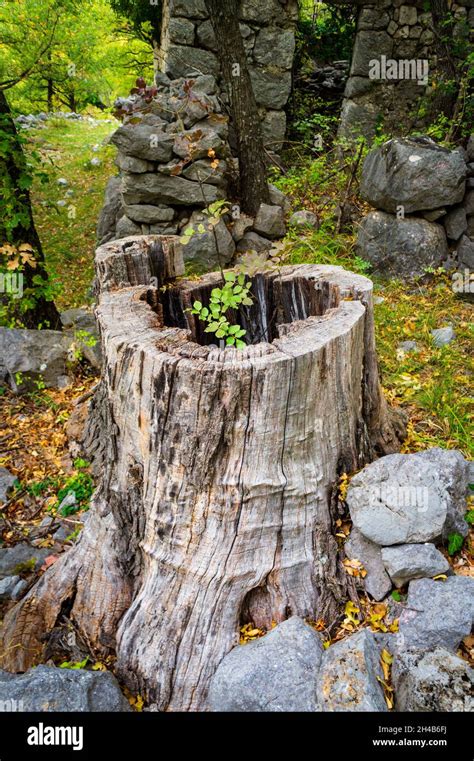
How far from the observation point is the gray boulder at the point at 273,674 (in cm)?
182

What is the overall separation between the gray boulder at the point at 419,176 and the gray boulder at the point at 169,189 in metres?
2.02

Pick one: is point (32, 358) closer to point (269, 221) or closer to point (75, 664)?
point (75, 664)

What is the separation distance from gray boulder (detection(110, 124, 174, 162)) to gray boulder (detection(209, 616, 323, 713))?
542cm

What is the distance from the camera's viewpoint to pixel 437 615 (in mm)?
Answer: 1902

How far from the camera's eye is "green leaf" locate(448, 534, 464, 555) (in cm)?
223

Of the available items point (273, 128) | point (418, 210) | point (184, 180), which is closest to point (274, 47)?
point (273, 128)

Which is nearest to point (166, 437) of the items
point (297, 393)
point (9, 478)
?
point (297, 393)

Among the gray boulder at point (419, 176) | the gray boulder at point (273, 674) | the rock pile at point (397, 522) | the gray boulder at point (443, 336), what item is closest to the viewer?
the gray boulder at point (273, 674)

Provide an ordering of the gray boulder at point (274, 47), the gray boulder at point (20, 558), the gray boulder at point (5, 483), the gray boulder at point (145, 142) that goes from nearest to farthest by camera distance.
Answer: the gray boulder at point (20, 558), the gray boulder at point (5, 483), the gray boulder at point (145, 142), the gray boulder at point (274, 47)

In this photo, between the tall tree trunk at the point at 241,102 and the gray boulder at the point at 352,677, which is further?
A: the tall tree trunk at the point at 241,102

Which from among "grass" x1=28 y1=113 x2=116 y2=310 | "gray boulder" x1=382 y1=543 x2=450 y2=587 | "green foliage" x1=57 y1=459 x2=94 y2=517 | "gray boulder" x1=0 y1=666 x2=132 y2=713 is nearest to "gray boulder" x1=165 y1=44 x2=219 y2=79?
"grass" x1=28 y1=113 x2=116 y2=310

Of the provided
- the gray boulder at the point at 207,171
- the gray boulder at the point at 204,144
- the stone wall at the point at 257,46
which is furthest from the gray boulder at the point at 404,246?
the stone wall at the point at 257,46

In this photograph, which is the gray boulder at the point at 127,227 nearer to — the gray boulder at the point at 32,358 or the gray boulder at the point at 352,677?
the gray boulder at the point at 32,358

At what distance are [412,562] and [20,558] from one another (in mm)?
2187
